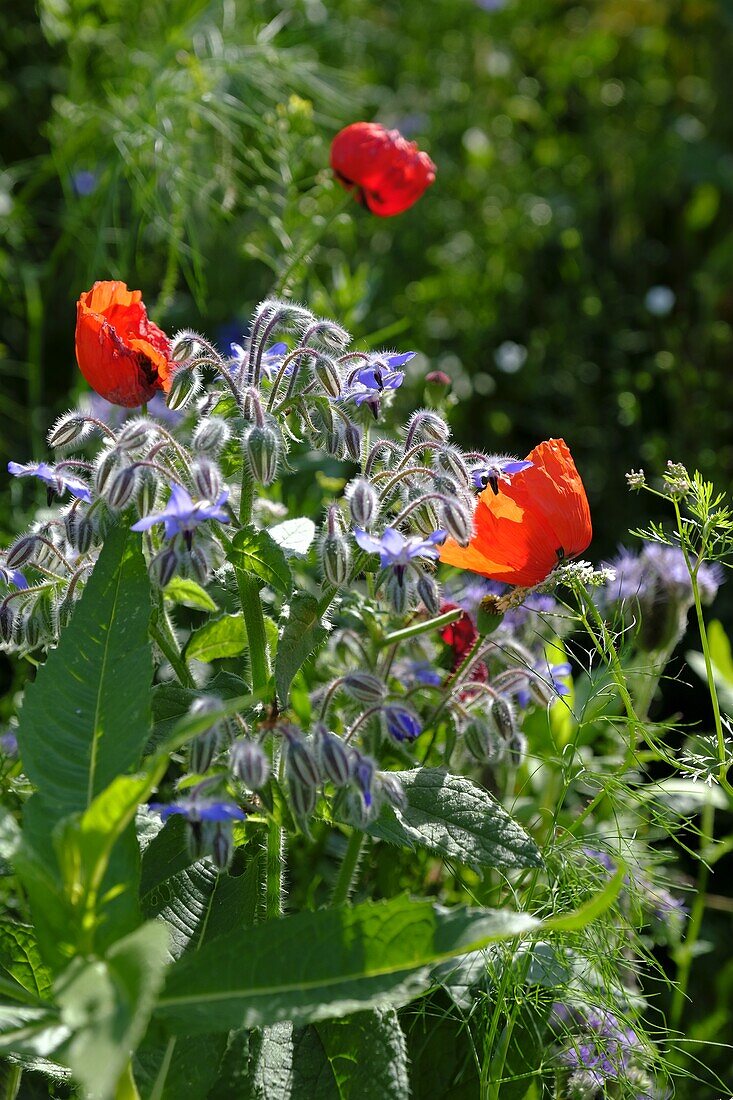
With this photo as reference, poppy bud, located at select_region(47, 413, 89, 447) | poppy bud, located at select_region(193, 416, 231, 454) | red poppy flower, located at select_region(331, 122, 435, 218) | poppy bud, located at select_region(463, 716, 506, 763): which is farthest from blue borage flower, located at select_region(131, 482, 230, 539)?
red poppy flower, located at select_region(331, 122, 435, 218)

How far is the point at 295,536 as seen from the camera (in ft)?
4.71

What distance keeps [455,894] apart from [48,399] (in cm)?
203

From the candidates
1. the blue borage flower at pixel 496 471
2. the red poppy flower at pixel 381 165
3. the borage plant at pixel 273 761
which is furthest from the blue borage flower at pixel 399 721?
the red poppy flower at pixel 381 165

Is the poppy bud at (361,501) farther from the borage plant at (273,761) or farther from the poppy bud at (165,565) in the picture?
the poppy bud at (165,565)

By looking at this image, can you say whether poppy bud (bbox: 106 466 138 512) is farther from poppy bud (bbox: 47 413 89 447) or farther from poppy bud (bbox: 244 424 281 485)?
poppy bud (bbox: 47 413 89 447)

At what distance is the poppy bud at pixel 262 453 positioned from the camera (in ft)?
3.95

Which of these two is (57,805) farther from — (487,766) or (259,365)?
(487,766)

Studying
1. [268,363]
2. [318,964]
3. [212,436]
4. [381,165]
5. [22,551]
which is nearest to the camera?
[318,964]

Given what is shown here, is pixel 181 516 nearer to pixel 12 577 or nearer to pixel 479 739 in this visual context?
pixel 12 577

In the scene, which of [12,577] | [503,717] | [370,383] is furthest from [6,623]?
[503,717]

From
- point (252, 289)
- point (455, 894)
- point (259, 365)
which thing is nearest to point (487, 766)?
point (455, 894)

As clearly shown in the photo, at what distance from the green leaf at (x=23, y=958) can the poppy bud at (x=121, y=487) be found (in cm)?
50

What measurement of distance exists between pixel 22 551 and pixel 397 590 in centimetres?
46

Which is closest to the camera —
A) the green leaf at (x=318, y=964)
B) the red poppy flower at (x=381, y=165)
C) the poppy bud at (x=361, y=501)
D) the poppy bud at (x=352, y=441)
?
the green leaf at (x=318, y=964)
